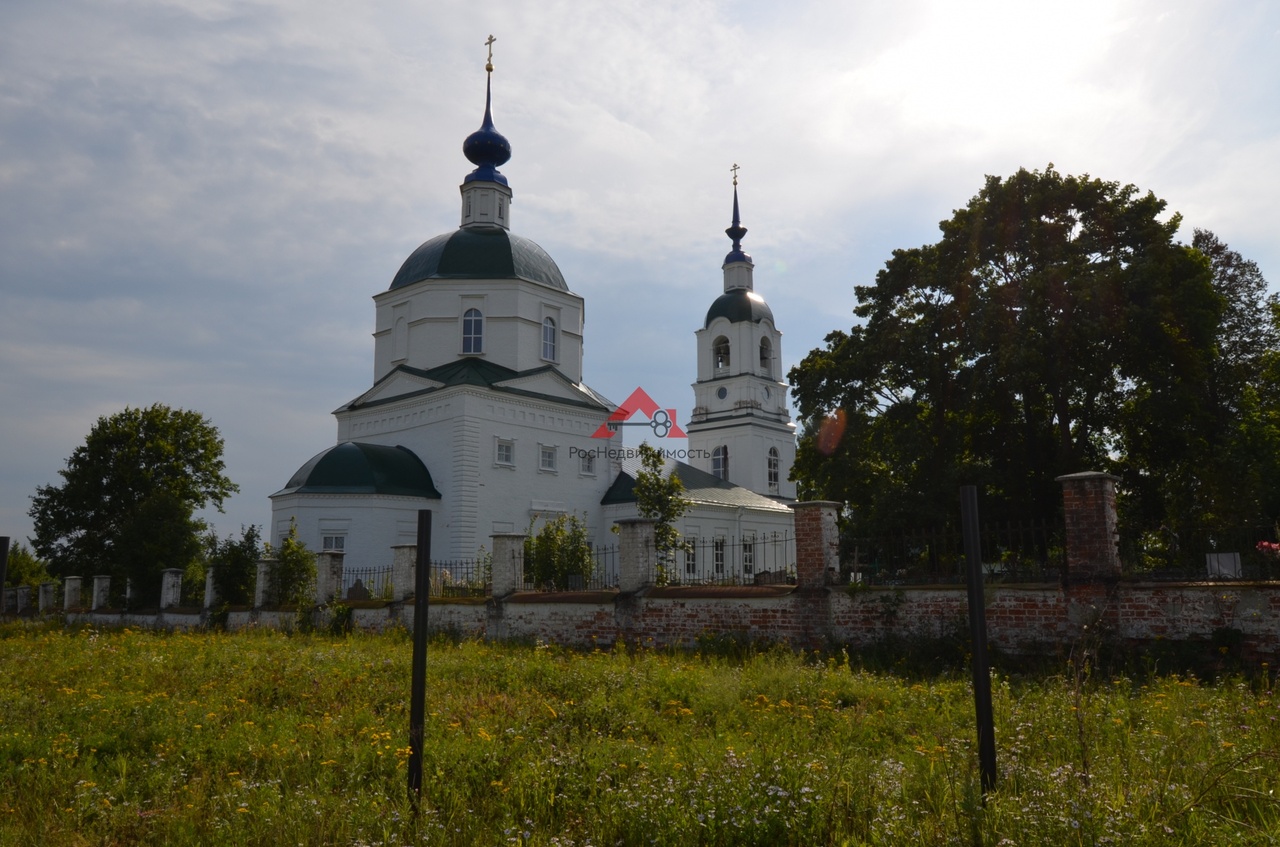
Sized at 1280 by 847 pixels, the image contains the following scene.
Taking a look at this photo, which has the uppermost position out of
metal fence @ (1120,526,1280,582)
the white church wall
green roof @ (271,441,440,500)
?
green roof @ (271,441,440,500)

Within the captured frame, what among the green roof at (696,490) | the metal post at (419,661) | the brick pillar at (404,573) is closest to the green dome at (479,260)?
the green roof at (696,490)

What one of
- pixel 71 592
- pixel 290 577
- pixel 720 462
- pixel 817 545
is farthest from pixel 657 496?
pixel 720 462

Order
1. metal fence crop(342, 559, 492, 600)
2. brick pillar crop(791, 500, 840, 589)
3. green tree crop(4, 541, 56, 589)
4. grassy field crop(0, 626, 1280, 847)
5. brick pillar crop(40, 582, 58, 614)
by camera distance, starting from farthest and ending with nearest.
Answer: green tree crop(4, 541, 56, 589), brick pillar crop(40, 582, 58, 614), metal fence crop(342, 559, 492, 600), brick pillar crop(791, 500, 840, 589), grassy field crop(0, 626, 1280, 847)

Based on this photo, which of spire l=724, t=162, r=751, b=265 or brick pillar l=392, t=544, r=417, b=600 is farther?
spire l=724, t=162, r=751, b=265

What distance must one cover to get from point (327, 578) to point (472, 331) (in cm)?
1355

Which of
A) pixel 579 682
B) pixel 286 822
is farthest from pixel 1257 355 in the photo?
pixel 286 822

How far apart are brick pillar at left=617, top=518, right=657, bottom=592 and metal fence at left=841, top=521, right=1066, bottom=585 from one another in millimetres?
2817

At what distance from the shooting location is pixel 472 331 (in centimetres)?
3034

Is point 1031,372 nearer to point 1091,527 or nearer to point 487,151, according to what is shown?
point 1091,527

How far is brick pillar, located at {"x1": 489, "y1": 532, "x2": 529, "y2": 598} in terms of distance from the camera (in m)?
15.3

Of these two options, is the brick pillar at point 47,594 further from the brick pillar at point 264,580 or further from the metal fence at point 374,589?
the brick pillar at point 264,580

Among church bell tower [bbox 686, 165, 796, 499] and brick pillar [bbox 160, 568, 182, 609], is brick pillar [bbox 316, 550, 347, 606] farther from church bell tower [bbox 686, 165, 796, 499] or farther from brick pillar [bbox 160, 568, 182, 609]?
church bell tower [bbox 686, 165, 796, 499]

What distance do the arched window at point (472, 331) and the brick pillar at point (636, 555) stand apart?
17.4m

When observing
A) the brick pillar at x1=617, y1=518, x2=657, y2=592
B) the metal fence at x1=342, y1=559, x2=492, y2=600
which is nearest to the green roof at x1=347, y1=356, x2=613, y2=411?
the metal fence at x1=342, y1=559, x2=492, y2=600
